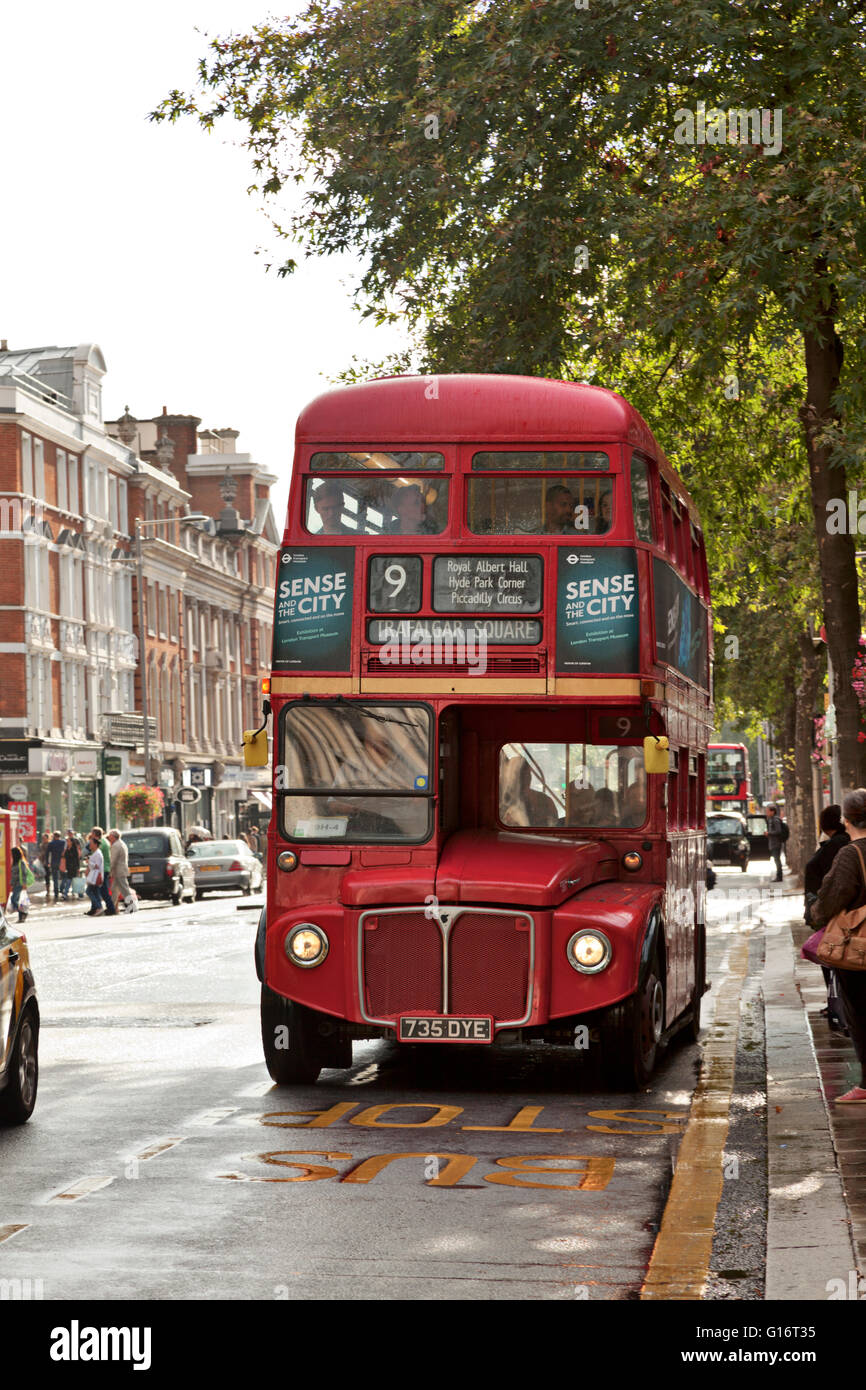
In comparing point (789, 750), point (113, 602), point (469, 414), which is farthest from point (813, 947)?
point (113, 602)

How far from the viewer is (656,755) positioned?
12.8 meters

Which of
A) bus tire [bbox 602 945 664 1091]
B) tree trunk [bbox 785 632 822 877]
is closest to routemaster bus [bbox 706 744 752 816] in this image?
tree trunk [bbox 785 632 822 877]

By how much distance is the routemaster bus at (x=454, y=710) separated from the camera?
39.9 ft

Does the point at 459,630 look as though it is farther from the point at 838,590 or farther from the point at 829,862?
the point at 838,590

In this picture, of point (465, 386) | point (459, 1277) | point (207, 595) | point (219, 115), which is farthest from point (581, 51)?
point (207, 595)

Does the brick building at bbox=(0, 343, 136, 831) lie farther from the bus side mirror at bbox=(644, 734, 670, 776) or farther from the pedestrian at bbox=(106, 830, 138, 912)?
the bus side mirror at bbox=(644, 734, 670, 776)

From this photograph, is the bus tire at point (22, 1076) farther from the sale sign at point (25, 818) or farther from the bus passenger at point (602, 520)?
the sale sign at point (25, 818)

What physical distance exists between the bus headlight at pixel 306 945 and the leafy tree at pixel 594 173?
760cm

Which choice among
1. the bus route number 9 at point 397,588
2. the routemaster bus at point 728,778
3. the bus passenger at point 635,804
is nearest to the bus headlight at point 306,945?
the bus route number 9 at point 397,588

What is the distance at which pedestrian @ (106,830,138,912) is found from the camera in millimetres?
46188

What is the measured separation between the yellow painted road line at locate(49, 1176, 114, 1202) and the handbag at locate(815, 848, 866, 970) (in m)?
3.77
